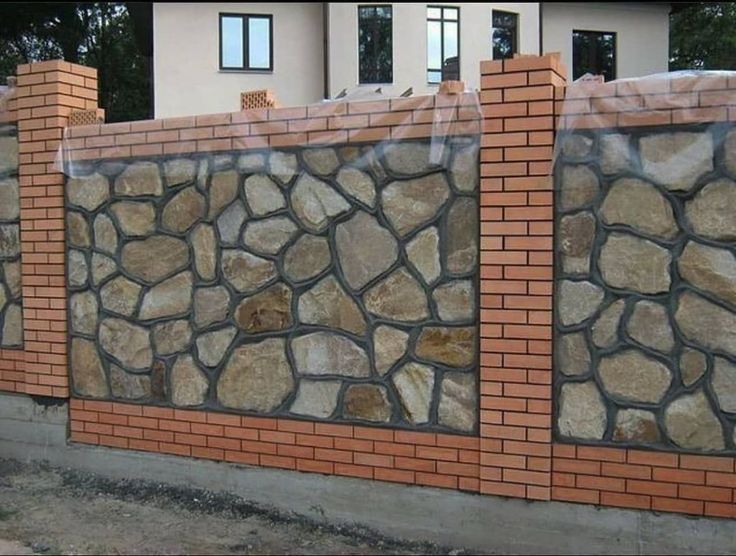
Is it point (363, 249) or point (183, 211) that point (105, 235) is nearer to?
point (183, 211)

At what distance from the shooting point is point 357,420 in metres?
4.16

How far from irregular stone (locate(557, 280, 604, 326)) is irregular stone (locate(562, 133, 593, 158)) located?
Answer: 622mm

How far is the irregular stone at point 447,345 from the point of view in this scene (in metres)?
3.88

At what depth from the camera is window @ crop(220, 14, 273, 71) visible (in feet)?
56.0

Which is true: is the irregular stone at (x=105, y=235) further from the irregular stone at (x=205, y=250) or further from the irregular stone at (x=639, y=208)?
the irregular stone at (x=639, y=208)

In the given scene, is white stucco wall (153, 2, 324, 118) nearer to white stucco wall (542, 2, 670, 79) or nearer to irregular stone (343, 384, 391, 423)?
white stucco wall (542, 2, 670, 79)

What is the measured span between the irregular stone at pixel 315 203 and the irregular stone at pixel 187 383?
3.86ft

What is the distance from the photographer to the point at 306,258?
4293mm

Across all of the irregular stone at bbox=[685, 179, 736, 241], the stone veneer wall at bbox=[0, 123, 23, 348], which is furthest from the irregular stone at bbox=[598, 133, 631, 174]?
the stone veneer wall at bbox=[0, 123, 23, 348]

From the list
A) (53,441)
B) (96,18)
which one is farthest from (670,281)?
(96,18)

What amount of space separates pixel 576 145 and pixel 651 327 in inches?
37.3

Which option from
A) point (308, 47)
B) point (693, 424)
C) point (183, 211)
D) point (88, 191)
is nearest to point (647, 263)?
point (693, 424)

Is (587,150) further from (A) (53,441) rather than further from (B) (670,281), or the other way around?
(A) (53,441)

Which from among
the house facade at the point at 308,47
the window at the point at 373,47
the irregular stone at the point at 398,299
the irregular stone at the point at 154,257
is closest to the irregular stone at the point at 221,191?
the irregular stone at the point at 154,257
